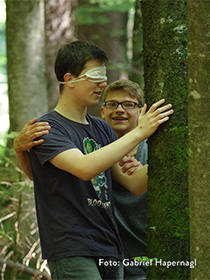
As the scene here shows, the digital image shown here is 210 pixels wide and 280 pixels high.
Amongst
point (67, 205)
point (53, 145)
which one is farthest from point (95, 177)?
point (53, 145)

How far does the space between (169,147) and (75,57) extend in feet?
3.06

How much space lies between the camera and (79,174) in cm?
320

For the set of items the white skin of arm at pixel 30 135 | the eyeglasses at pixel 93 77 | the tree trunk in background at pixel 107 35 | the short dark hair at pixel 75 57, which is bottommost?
the white skin of arm at pixel 30 135

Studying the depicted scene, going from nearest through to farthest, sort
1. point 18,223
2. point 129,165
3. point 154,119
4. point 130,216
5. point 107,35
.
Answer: point 154,119, point 129,165, point 130,216, point 18,223, point 107,35

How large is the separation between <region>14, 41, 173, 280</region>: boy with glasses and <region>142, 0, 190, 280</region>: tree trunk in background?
110mm

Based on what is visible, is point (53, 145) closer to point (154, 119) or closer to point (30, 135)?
point (30, 135)

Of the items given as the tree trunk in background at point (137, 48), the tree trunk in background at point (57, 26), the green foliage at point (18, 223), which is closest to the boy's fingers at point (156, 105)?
the green foliage at point (18, 223)

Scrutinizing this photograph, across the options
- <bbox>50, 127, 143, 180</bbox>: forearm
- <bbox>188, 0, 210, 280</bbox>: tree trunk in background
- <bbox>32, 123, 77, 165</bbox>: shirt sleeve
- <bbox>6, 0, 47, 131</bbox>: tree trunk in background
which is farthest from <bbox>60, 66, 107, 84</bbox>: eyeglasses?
<bbox>6, 0, 47, 131</bbox>: tree trunk in background

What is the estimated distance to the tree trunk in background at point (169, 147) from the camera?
130 inches

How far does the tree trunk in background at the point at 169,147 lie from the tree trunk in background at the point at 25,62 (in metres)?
3.88

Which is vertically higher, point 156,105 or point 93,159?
point 156,105

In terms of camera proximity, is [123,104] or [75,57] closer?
[75,57]

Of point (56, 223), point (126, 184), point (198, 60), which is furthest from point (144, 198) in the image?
point (198, 60)

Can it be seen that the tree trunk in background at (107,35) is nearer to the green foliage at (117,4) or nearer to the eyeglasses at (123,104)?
the green foliage at (117,4)
